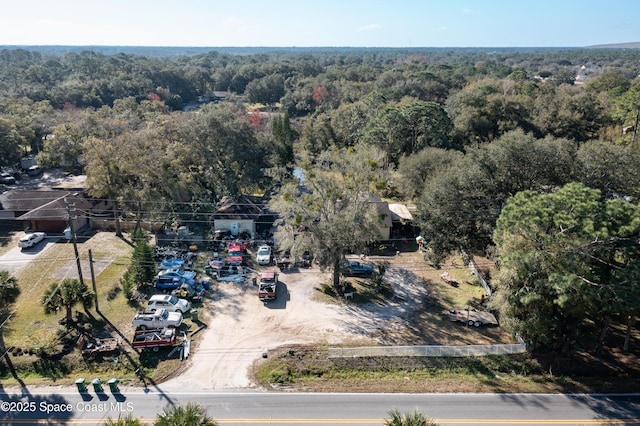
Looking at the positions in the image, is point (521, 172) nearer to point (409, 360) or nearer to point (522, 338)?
point (522, 338)

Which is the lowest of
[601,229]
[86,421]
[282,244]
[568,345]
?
[86,421]

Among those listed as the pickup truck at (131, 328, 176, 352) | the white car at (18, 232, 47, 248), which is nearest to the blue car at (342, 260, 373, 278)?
the pickup truck at (131, 328, 176, 352)

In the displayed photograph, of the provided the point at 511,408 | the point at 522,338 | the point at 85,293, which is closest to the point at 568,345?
the point at 522,338

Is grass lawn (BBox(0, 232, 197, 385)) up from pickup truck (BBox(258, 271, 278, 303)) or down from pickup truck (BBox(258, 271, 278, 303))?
down

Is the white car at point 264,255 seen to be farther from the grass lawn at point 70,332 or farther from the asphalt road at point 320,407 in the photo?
the asphalt road at point 320,407

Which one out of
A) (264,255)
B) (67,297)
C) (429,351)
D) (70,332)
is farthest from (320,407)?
(67,297)

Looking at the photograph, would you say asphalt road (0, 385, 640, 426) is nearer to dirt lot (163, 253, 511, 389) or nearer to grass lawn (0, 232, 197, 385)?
dirt lot (163, 253, 511, 389)
